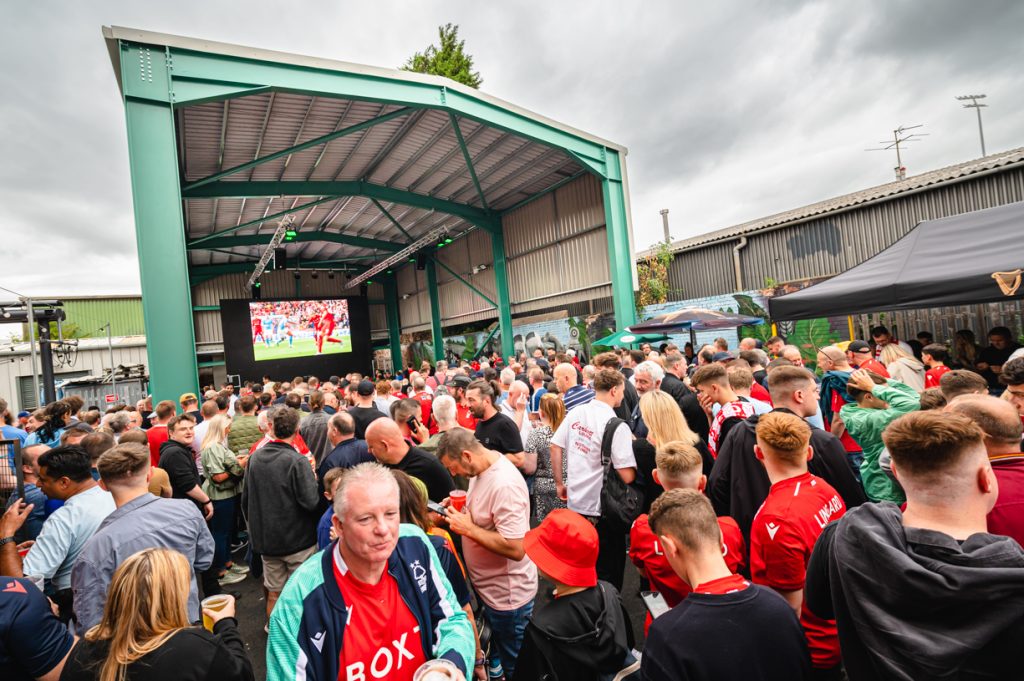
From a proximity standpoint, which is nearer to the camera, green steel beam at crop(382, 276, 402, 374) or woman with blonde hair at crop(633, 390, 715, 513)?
woman with blonde hair at crop(633, 390, 715, 513)

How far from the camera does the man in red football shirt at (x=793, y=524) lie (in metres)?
1.89

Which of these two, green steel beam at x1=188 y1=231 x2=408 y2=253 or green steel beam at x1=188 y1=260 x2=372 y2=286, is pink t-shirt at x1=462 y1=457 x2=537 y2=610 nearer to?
green steel beam at x1=188 y1=231 x2=408 y2=253

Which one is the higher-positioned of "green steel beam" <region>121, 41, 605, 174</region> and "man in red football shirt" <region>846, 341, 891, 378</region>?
"green steel beam" <region>121, 41, 605, 174</region>

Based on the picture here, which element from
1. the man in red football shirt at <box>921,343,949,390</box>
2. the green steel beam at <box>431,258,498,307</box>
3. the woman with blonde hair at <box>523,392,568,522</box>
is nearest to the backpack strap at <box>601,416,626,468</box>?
the woman with blonde hair at <box>523,392,568,522</box>

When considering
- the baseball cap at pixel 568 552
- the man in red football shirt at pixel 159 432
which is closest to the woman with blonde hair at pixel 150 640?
the baseball cap at pixel 568 552

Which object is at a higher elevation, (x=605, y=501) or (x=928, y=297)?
(x=928, y=297)

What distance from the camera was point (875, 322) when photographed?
9977mm

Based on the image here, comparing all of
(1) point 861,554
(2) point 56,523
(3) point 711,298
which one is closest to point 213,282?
(3) point 711,298

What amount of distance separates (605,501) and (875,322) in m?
9.80

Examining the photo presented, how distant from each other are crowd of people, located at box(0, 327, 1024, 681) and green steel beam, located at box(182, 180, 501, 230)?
38.8 ft

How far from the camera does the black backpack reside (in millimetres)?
3141

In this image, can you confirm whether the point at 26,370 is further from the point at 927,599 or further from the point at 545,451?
the point at 927,599

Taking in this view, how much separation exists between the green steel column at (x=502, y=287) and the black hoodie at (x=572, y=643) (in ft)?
53.9

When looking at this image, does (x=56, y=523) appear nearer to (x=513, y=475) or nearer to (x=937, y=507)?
(x=513, y=475)
